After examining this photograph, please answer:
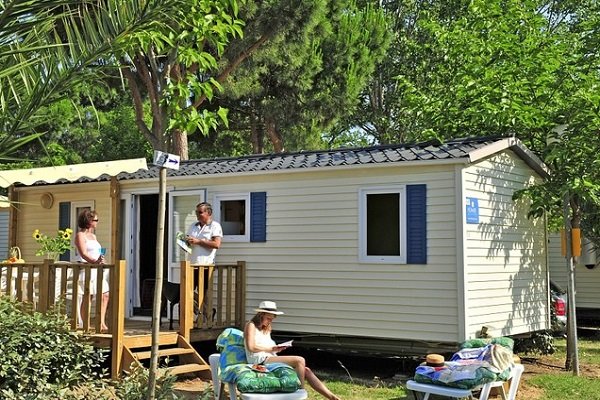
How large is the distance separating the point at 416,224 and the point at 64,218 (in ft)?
19.3

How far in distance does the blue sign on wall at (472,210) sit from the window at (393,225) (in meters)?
0.51

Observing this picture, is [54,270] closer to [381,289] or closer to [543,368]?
[381,289]

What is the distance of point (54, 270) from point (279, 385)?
358cm

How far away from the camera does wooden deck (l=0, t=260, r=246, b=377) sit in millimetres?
8023

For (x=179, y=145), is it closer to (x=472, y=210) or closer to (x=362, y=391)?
(x=472, y=210)

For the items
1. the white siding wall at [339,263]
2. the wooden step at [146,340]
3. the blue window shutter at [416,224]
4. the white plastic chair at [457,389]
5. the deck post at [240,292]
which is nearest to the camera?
the white plastic chair at [457,389]

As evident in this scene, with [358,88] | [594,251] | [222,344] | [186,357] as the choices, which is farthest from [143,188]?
[358,88]

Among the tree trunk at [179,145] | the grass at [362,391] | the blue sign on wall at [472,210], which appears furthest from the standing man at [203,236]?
the tree trunk at [179,145]

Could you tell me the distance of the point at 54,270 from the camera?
27.9 ft

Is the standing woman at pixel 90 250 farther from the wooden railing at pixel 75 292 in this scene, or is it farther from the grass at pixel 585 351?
the grass at pixel 585 351

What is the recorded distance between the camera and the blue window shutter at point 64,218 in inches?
457

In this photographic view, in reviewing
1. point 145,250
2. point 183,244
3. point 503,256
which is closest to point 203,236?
point 183,244

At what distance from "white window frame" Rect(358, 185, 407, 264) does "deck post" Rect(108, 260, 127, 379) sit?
291 cm

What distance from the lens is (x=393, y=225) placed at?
897 cm
